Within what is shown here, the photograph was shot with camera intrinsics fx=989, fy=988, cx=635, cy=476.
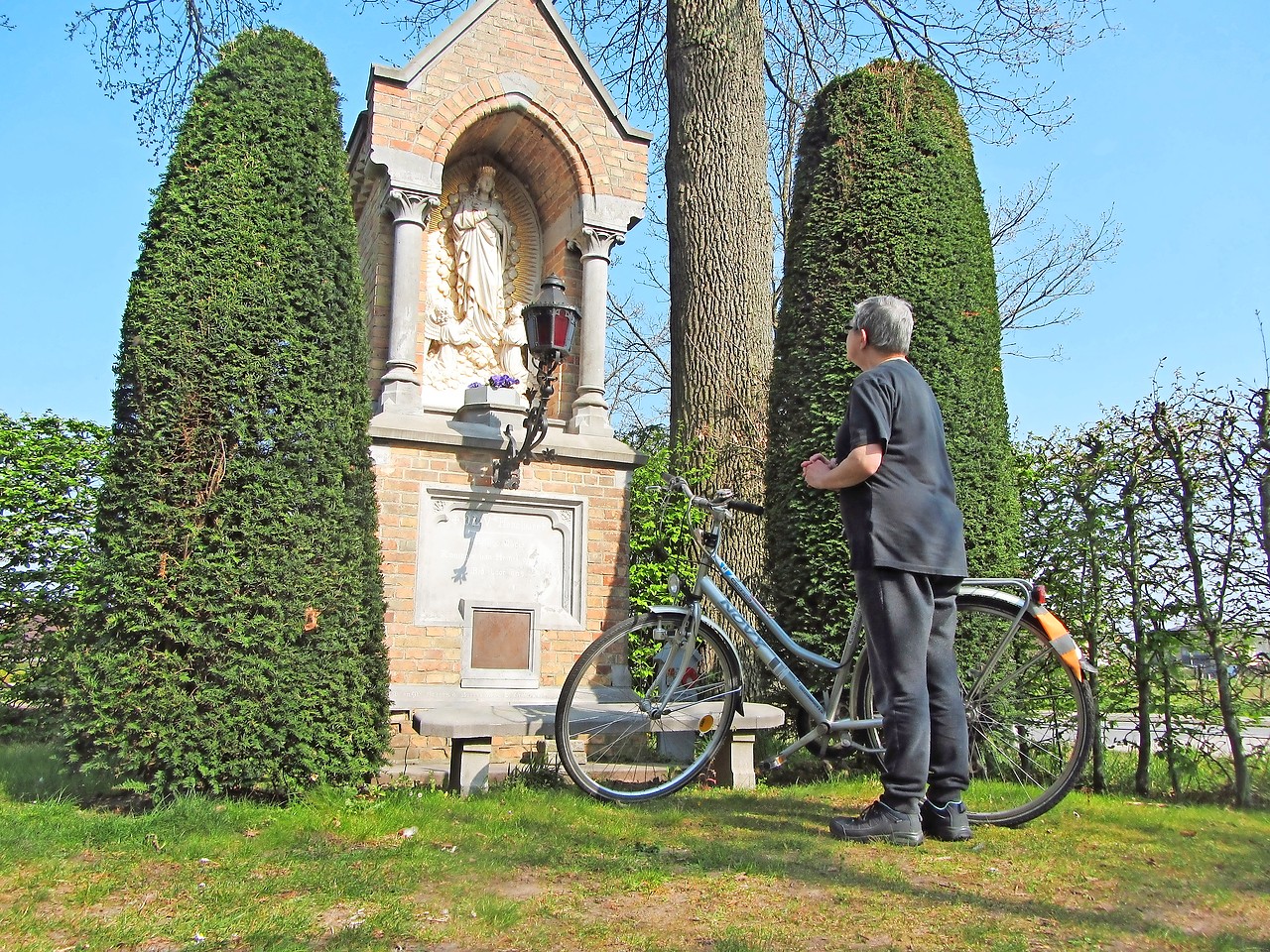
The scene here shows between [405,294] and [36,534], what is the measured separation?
9.73 ft

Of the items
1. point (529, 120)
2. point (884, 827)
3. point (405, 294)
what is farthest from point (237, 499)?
point (529, 120)

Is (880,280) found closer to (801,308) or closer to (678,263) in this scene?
(801,308)

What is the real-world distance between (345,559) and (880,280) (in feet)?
10.4

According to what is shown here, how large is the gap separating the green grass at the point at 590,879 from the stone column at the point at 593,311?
3.93 metres

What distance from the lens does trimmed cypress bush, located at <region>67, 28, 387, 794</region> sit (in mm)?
3887

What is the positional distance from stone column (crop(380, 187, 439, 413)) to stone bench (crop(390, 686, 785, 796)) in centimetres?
279

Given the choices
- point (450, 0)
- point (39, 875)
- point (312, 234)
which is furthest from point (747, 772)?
point (450, 0)

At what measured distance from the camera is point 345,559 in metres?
4.31

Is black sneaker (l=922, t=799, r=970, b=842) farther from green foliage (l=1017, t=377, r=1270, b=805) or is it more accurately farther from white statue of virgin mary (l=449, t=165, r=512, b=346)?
white statue of virgin mary (l=449, t=165, r=512, b=346)

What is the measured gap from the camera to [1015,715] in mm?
4539

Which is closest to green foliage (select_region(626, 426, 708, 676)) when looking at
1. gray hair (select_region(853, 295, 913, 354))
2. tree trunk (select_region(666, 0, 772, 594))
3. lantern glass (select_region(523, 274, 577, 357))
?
tree trunk (select_region(666, 0, 772, 594))

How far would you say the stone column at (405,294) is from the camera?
7.01 metres

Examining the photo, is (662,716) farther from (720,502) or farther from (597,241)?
(597,241)

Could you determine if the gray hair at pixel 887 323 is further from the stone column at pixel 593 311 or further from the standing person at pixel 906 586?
the stone column at pixel 593 311
